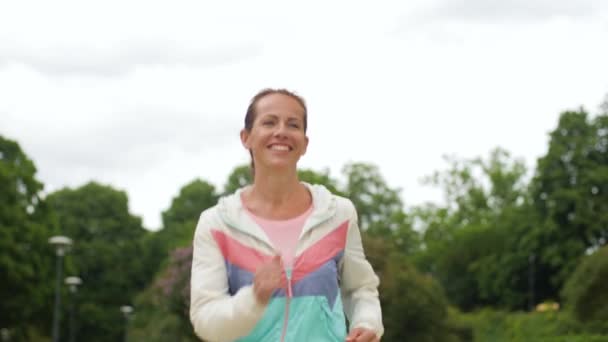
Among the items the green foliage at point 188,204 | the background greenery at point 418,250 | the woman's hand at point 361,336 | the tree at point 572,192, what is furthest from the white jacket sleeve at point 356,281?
the green foliage at point 188,204

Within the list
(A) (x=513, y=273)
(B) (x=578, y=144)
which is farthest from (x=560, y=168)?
(A) (x=513, y=273)

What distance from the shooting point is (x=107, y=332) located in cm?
6806

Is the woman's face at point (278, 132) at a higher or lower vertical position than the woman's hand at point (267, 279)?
higher

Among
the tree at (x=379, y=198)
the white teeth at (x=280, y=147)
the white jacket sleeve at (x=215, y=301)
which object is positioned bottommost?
the white jacket sleeve at (x=215, y=301)

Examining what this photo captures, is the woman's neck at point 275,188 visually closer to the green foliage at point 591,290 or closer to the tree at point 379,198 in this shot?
the green foliage at point 591,290

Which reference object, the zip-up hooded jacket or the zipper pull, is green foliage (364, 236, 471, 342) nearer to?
the zip-up hooded jacket

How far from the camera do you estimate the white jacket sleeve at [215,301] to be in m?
3.81

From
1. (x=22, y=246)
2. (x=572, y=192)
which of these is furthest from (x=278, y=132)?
(x=572, y=192)

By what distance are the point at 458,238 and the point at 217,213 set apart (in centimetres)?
6987

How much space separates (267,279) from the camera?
3.74m

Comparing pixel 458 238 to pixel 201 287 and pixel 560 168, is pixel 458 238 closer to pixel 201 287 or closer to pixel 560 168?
pixel 560 168

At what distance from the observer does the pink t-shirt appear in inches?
158

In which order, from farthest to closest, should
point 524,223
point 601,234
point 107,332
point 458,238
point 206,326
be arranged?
point 458,238 → point 107,332 → point 524,223 → point 601,234 → point 206,326

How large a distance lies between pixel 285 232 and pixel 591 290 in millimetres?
32017
